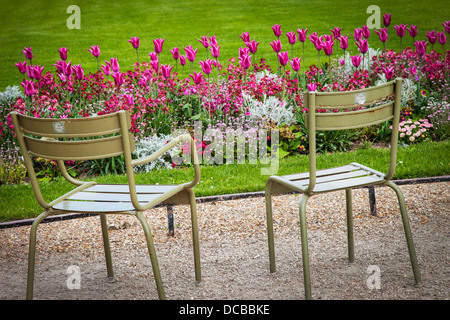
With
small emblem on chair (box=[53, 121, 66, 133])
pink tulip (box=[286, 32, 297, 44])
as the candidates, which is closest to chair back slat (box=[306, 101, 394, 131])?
small emblem on chair (box=[53, 121, 66, 133])

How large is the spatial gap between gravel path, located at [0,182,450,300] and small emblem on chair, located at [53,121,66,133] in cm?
114

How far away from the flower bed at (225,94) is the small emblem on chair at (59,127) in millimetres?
2742

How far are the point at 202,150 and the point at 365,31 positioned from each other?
2409 millimetres

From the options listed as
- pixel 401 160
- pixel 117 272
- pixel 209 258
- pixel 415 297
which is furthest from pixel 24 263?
pixel 401 160

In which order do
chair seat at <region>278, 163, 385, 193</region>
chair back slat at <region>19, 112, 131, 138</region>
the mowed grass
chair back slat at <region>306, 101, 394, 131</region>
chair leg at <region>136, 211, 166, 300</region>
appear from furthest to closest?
the mowed grass
chair seat at <region>278, 163, 385, 193</region>
chair back slat at <region>306, 101, 394, 131</region>
chair leg at <region>136, 211, 166, 300</region>
chair back slat at <region>19, 112, 131, 138</region>

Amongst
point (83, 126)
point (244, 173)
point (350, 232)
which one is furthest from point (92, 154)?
point (244, 173)

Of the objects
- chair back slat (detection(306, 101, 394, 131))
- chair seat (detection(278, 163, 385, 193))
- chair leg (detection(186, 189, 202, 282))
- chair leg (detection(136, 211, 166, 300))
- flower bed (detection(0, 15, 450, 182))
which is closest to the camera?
chair leg (detection(136, 211, 166, 300))

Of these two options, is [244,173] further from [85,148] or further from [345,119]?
[85,148]

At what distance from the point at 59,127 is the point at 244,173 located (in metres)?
2.77

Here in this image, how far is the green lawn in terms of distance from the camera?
14.9ft

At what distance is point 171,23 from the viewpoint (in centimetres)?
1429

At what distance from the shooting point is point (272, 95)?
6133mm

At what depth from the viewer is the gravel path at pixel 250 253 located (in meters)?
3.06

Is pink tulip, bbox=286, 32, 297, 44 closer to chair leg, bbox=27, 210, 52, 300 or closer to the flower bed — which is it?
the flower bed
